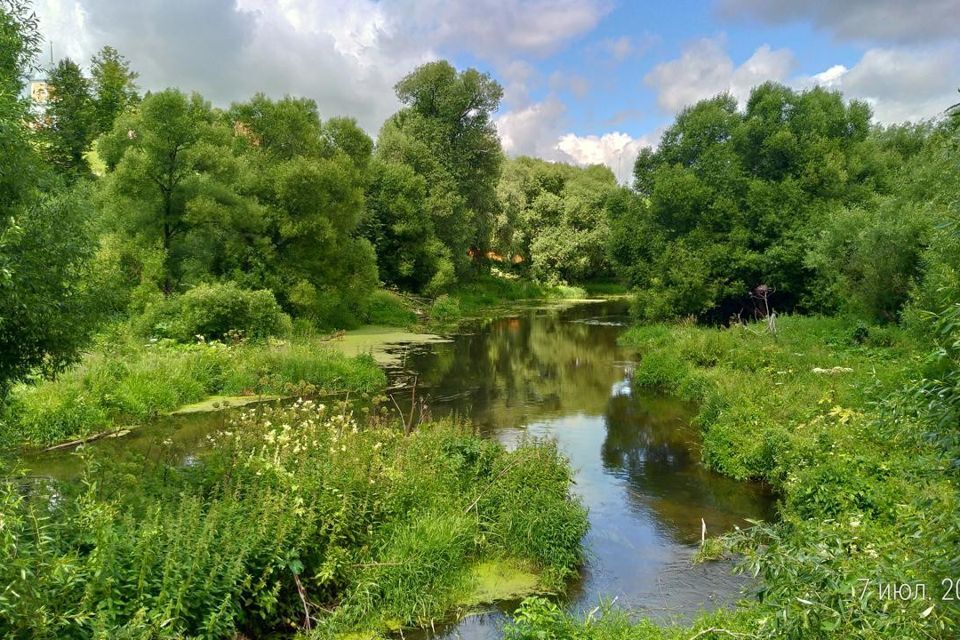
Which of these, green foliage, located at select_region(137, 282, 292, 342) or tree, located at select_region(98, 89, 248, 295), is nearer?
green foliage, located at select_region(137, 282, 292, 342)

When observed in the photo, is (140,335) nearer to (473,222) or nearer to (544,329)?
(544,329)

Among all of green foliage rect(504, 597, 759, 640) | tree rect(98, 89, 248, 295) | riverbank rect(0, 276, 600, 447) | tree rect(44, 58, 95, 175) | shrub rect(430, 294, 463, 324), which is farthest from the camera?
shrub rect(430, 294, 463, 324)

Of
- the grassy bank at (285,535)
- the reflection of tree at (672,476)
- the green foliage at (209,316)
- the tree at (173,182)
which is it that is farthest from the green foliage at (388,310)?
the grassy bank at (285,535)

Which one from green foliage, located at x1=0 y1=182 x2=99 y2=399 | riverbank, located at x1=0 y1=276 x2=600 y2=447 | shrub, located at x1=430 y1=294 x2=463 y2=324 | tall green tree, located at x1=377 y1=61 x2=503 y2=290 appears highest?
tall green tree, located at x1=377 y1=61 x2=503 y2=290

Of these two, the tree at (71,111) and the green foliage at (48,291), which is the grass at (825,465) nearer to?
the green foliage at (48,291)

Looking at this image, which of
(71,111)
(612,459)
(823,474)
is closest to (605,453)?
(612,459)

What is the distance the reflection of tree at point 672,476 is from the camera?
1063 cm

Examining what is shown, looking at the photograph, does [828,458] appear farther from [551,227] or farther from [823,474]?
[551,227]

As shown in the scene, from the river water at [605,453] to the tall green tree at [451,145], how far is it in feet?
59.4

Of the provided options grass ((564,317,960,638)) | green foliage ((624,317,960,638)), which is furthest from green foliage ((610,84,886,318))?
green foliage ((624,317,960,638))

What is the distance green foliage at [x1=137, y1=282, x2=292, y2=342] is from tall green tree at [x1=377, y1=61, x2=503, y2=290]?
75.6 feet

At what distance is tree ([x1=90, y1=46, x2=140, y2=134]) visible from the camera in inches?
1540

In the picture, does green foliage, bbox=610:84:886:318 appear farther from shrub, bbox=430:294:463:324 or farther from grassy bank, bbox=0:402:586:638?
grassy bank, bbox=0:402:586:638

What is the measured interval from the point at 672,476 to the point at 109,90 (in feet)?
142
